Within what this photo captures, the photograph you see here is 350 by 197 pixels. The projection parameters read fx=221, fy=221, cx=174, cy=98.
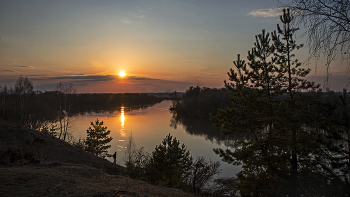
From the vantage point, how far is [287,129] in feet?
29.6

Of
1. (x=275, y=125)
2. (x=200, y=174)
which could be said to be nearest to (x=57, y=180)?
(x=275, y=125)

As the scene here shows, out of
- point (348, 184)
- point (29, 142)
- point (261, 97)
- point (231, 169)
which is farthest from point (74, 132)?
point (348, 184)

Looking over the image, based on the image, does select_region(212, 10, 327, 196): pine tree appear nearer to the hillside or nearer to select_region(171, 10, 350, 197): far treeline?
select_region(171, 10, 350, 197): far treeline

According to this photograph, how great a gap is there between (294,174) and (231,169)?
45.3 ft

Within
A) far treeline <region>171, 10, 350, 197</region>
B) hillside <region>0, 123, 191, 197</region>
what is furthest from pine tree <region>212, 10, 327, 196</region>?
hillside <region>0, 123, 191, 197</region>

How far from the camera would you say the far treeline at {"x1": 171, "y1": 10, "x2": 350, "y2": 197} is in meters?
7.75

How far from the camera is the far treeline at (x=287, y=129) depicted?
775 cm

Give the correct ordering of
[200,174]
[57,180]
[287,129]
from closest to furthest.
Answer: [57,180]
[287,129]
[200,174]

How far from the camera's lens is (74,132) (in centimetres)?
3834

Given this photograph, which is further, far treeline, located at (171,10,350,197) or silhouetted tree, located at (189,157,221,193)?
silhouetted tree, located at (189,157,221,193)

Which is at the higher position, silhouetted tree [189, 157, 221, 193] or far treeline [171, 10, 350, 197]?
far treeline [171, 10, 350, 197]

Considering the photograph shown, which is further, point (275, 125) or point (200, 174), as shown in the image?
point (200, 174)

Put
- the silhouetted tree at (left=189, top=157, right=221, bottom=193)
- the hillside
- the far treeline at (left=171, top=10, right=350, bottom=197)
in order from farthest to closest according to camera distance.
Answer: the silhouetted tree at (left=189, top=157, right=221, bottom=193)
the far treeline at (left=171, top=10, right=350, bottom=197)
the hillside

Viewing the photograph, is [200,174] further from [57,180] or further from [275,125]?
[57,180]
